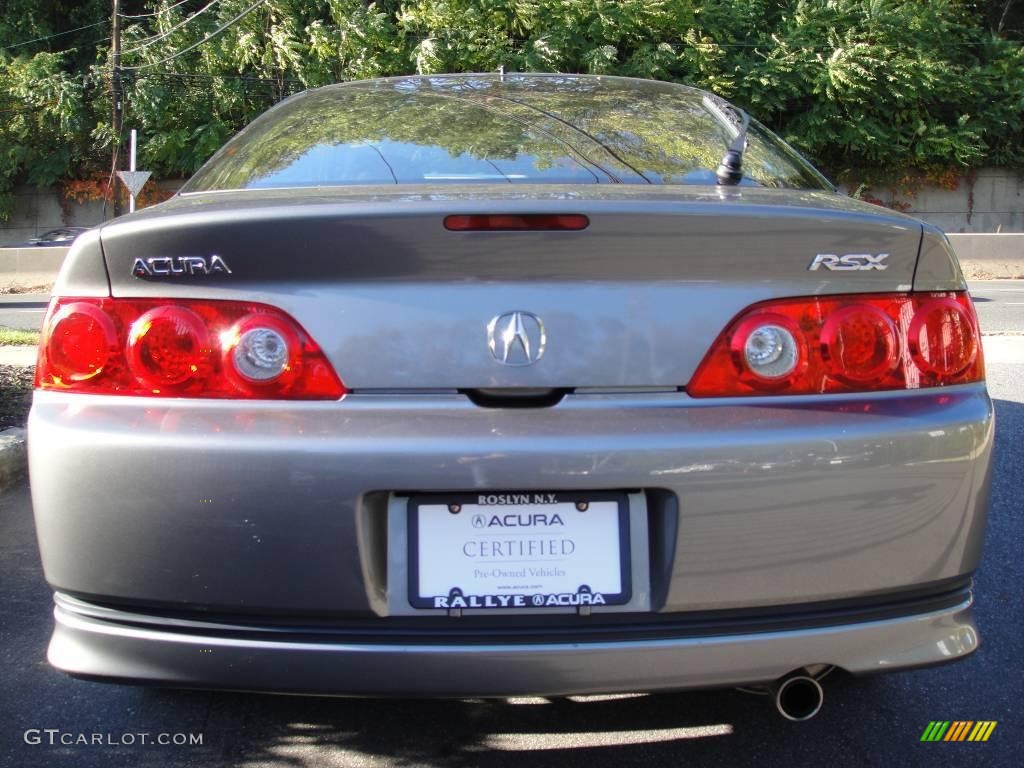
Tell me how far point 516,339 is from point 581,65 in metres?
27.4

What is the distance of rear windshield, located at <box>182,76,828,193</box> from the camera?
2385 mm

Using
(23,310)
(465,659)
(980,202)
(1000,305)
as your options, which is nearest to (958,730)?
(465,659)

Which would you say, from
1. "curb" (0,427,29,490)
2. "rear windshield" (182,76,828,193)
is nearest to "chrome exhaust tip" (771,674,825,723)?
"rear windshield" (182,76,828,193)

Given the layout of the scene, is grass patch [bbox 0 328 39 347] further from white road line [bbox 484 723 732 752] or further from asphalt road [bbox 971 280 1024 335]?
asphalt road [bbox 971 280 1024 335]

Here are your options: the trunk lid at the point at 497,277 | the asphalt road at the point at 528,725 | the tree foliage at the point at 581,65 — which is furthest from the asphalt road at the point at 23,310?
the tree foliage at the point at 581,65

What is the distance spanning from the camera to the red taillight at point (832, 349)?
1803 millimetres

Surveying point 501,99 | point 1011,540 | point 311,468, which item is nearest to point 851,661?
point 311,468

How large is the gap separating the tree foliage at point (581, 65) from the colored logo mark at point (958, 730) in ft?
85.3

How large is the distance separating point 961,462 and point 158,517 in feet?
4.84

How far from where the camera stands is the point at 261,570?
1.73m

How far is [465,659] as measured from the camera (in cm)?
172

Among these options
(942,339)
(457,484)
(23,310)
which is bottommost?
(23,310)

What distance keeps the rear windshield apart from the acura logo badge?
1.94 ft

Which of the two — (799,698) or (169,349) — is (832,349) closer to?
(799,698)
